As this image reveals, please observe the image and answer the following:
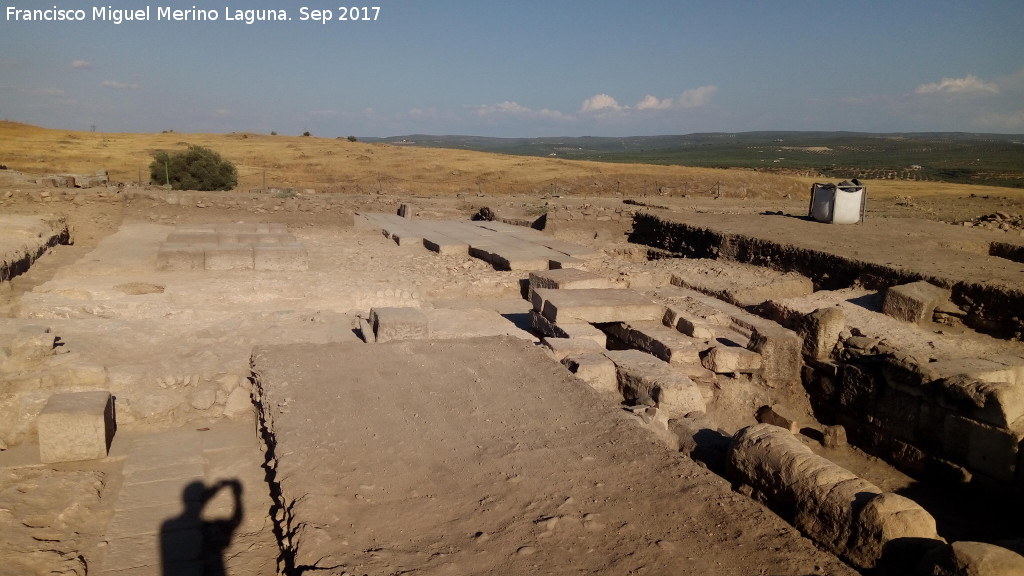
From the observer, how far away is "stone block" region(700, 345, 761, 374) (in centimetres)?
594

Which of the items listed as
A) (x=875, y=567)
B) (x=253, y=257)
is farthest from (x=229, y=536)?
(x=253, y=257)

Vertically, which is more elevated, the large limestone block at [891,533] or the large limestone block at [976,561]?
the large limestone block at [976,561]

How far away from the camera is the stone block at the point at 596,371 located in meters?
5.11

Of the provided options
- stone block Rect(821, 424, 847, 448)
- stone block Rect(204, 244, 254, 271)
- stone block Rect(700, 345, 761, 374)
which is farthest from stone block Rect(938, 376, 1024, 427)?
stone block Rect(204, 244, 254, 271)

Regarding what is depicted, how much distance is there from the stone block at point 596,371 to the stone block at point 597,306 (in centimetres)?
106

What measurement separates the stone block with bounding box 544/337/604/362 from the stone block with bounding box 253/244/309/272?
4.40 meters

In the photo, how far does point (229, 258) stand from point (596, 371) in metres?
5.59

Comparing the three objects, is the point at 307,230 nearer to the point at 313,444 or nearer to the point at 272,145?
the point at 313,444

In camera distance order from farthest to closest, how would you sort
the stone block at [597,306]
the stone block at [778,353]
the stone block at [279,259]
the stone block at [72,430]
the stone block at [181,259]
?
the stone block at [279,259] < the stone block at [181,259] < the stone block at [597,306] < the stone block at [778,353] < the stone block at [72,430]

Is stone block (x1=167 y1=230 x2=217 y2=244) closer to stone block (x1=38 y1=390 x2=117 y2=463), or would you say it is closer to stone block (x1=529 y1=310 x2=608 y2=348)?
stone block (x1=38 y1=390 x2=117 y2=463)

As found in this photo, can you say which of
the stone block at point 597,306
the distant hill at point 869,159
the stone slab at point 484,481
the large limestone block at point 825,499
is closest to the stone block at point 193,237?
the stone block at point 597,306

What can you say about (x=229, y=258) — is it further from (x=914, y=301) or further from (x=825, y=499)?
(x=914, y=301)

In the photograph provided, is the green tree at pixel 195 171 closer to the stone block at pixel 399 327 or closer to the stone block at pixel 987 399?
the stone block at pixel 399 327

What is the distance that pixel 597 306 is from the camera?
6.43 m
